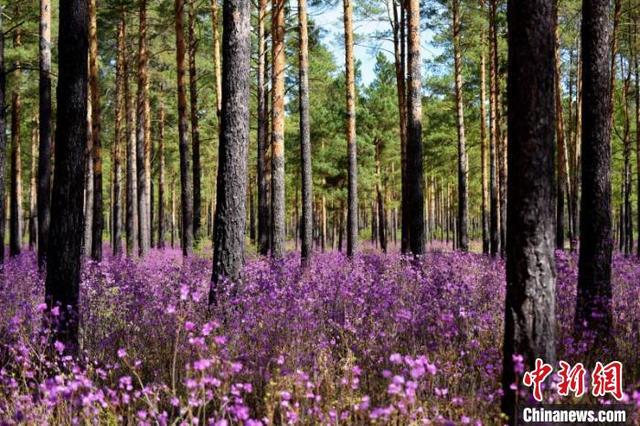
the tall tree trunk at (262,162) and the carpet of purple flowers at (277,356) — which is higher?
the tall tree trunk at (262,162)

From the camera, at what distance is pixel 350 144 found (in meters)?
16.2

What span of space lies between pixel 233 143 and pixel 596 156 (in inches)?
176

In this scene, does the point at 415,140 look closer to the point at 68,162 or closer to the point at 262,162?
the point at 68,162

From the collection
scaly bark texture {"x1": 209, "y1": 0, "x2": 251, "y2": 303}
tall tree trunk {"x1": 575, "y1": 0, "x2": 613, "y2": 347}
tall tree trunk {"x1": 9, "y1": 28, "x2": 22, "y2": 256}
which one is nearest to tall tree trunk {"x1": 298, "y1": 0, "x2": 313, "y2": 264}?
scaly bark texture {"x1": 209, "y1": 0, "x2": 251, "y2": 303}

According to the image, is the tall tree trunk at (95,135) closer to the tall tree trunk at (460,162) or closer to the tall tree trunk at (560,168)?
the tall tree trunk at (460,162)

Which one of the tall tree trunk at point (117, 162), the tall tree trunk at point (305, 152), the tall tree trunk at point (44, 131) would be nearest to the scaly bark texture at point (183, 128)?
the tall tree trunk at point (44, 131)

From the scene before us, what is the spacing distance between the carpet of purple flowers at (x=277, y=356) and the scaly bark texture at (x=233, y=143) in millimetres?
575

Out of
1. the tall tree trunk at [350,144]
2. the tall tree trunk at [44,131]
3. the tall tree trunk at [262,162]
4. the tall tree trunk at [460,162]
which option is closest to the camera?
the tall tree trunk at [44,131]

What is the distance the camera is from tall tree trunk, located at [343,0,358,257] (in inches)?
623

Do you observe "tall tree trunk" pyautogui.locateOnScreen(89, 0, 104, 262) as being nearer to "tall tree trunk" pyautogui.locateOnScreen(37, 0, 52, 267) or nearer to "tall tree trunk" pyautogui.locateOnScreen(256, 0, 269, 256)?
"tall tree trunk" pyautogui.locateOnScreen(37, 0, 52, 267)

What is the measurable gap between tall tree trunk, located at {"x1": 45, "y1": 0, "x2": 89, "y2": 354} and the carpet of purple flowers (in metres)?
0.61

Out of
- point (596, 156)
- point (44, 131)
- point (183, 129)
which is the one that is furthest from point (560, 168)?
point (44, 131)

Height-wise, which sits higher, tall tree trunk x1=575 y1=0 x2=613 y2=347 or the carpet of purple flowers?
tall tree trunk x1=575 y1=0 x2=613 y2=347

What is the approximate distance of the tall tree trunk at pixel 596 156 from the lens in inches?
236
